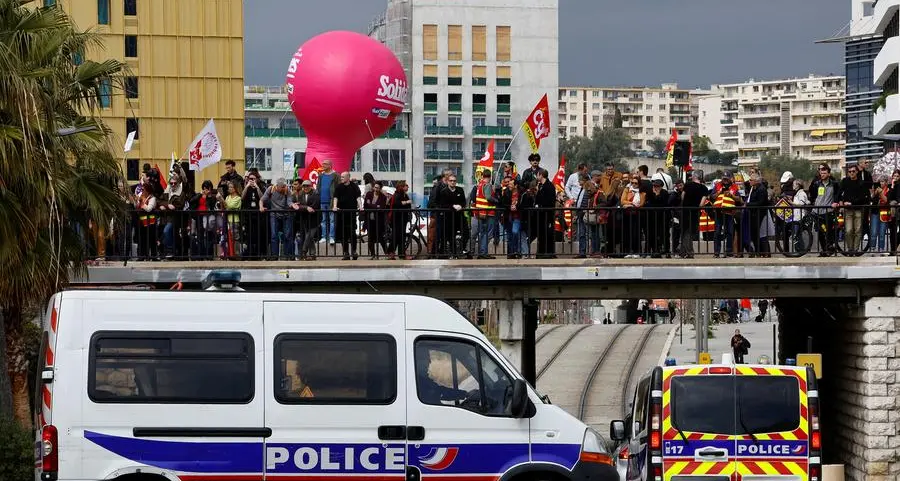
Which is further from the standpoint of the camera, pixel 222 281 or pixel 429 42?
pixel 429 42

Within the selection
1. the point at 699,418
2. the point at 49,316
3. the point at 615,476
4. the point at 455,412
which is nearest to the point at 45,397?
the point at 49,316

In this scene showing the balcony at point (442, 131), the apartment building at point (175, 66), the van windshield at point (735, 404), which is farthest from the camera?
the balcony at point (442, 131)

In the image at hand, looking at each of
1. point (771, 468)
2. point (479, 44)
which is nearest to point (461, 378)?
point (771, 468)

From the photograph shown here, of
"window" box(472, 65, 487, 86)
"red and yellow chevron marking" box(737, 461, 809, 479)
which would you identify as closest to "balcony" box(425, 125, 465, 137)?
"window" box(472, 65, 487, 86)

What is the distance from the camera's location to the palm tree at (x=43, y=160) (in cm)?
1923

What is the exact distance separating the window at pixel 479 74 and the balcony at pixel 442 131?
4.29 meters

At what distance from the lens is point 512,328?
27.2m

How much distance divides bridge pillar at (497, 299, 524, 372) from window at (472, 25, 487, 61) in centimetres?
9632

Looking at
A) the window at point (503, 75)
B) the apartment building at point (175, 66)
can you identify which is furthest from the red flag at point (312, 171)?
the window at point (503, 75)

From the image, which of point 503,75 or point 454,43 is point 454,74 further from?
point 503,75

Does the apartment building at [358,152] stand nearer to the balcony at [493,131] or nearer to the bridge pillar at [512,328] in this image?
the balcony at [493,131]

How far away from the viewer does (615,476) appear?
1582cm

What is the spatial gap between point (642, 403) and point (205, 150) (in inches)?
604

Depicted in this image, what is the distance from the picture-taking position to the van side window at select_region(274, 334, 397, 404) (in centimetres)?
1539
